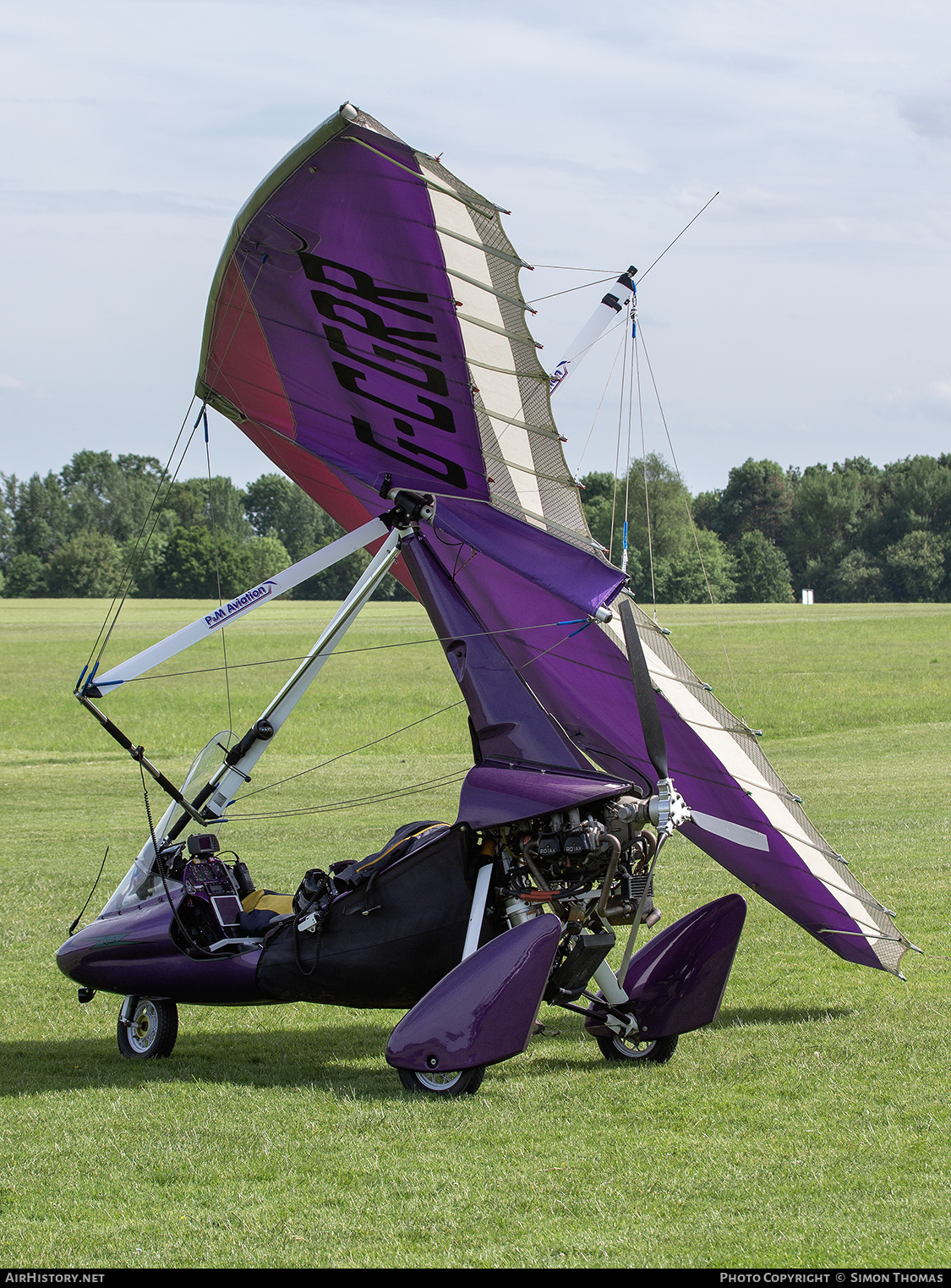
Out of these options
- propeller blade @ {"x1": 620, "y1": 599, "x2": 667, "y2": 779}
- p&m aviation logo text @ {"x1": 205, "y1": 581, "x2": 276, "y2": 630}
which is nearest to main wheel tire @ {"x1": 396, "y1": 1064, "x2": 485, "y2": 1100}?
propeller blade @ {"x1": 620, "y1": 599, "x2": 667, "y2": 779}

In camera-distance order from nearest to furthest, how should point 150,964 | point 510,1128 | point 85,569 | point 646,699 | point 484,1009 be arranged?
point 510,1128
point 484,1009
point 646,699
point 150,964
point 85,569

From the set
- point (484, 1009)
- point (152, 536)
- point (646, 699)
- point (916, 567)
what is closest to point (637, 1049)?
point (484, 1009)

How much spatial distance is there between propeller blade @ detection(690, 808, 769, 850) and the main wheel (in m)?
3.53

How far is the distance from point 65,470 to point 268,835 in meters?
137

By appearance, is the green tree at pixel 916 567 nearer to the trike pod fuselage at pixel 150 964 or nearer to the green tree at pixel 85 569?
the green tree at pixel 85 569

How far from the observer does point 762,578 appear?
11031 cm

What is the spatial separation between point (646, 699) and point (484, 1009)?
184cm

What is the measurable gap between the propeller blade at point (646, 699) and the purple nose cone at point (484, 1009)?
3.43ft

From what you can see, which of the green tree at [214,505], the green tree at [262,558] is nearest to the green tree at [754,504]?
the green tree at [262,558]

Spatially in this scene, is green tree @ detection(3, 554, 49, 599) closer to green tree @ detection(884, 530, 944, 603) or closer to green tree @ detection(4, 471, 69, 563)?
green tree @ detection(4, 471, 69, 563)

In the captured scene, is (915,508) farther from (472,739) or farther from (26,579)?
(472,739)

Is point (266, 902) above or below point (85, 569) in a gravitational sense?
below

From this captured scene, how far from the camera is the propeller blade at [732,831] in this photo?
8.14 m

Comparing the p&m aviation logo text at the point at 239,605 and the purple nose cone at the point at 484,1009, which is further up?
the p&m aviation logo text at the point at 239,605
